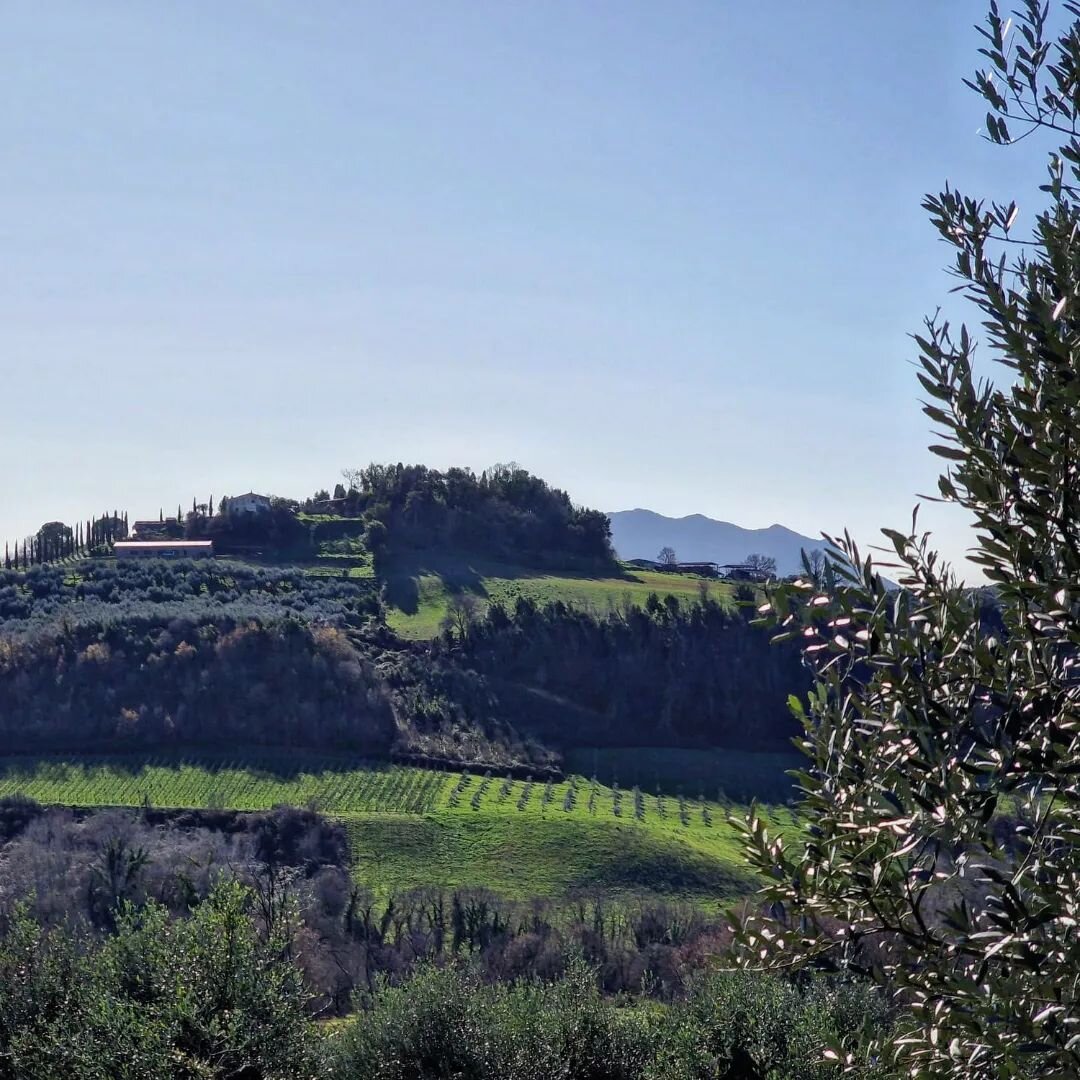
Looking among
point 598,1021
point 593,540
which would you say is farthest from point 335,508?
point 598,1021

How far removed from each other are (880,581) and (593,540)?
10753 centimetres

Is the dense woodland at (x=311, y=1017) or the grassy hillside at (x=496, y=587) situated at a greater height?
the grassy hillside at (x=496, y=587)

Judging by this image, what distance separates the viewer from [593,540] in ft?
370

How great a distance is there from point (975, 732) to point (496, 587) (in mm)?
93945

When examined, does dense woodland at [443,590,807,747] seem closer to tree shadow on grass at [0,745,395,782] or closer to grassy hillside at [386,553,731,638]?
grassy hillside at [386,553,731,638]

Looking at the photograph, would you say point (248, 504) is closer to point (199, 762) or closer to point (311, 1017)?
point (199, 762)

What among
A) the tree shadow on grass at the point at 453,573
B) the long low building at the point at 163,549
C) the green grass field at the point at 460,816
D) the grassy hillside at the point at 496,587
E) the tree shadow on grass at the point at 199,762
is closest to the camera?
the green grass field at the point at 460,816

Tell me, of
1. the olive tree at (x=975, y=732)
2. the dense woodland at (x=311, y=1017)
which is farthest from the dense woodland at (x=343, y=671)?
the olive tree at (x=975, y=732)

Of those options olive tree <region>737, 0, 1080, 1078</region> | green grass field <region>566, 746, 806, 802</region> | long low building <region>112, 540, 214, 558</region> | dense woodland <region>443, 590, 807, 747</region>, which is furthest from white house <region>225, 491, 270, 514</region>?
olive tree <region>737, 0, 1080, 1078</region>

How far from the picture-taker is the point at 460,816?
2397 inches

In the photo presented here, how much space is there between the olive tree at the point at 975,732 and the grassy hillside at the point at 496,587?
83.7 m

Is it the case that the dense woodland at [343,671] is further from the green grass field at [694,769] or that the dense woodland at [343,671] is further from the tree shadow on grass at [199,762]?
the green grass field at [694,769]

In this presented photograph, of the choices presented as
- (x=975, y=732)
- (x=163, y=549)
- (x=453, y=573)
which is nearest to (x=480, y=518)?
(x=453, y=573)

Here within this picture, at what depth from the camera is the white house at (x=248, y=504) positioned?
11007 cm
